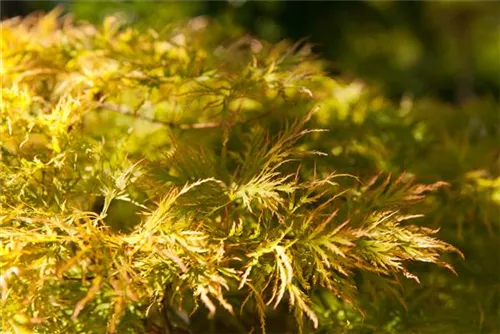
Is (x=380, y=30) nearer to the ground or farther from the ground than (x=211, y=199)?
nearer to the ground

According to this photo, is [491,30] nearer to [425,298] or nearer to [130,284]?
[425,298]

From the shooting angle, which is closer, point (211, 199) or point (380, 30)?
point (211, 199)

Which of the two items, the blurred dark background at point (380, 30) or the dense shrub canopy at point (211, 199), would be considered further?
the blurred dark background at point (380, 30)

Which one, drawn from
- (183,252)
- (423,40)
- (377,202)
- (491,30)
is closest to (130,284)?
(183,252)

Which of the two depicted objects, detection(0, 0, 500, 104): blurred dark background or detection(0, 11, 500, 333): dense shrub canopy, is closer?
detection(0, 11, 500, 333): dense shrub canopy

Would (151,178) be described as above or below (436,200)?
above
